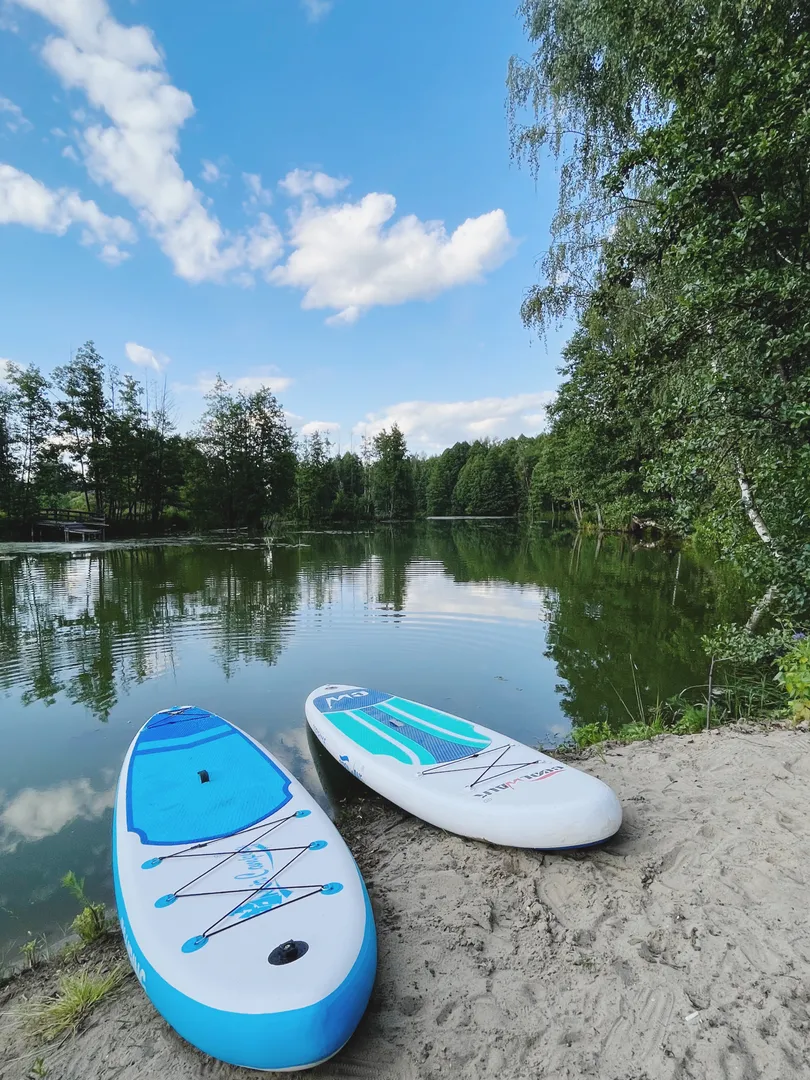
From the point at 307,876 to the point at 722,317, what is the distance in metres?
5.34

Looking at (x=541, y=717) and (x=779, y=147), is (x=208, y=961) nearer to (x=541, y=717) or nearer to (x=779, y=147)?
(x=541, y=717)

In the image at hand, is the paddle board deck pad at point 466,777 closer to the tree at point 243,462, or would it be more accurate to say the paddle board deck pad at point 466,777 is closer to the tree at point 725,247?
the tree at point 725,247

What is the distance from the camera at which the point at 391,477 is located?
5750cm

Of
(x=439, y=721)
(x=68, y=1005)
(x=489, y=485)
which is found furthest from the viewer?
(x=489, y=485)

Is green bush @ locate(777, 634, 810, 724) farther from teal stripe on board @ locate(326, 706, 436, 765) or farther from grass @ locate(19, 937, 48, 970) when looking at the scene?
grass @ locate(19, 937, 48, 970)

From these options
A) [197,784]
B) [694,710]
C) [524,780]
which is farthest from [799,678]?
[197,784]

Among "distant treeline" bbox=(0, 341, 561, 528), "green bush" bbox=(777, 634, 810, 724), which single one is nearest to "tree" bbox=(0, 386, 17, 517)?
"distant treeline" bbox=(0, 341, 561, 528)

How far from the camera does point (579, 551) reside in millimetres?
22969

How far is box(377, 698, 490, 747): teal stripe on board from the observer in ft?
13.0

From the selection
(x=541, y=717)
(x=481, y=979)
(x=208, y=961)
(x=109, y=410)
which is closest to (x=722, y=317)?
(x=541, y=717)

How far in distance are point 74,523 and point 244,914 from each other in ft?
113

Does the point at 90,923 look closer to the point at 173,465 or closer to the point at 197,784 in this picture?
the point at 197,784

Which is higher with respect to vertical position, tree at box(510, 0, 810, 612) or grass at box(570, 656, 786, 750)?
tree at box(510, 0, 810, 612)

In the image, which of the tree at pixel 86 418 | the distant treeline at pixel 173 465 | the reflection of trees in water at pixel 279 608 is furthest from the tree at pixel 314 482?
the reflection of trees in water at pixel 279 608
